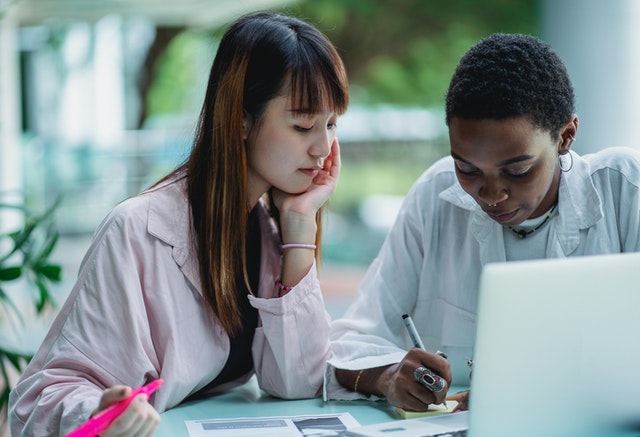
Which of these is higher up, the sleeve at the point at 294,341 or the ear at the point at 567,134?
the ear at the point at 567,134

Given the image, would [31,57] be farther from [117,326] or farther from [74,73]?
[117,326]

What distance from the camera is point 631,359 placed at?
49.6 inches

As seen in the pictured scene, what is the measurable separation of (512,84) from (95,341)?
0.83 m

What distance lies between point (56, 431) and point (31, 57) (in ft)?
28.0

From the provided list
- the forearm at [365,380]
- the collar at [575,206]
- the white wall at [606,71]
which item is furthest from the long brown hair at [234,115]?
the white wall at [606,71]

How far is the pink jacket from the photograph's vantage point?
4.85 ft

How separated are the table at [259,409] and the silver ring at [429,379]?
0.11 metres

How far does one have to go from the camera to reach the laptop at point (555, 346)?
1124 millimetres

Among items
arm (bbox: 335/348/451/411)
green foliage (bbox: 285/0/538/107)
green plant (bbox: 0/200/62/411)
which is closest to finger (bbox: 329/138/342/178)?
A: arm (bbox: 335/348/451/411)

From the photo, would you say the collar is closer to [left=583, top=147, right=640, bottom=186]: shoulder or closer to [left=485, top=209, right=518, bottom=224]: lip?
[left=583, top=147, right=640, bottom=186]: shoulder

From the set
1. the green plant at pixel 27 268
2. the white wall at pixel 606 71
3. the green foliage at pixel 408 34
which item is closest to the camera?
the green plant at pixel 27 268

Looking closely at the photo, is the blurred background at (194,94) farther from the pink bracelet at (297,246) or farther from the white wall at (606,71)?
the pink bracelet at (297,246)

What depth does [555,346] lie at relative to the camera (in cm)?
118

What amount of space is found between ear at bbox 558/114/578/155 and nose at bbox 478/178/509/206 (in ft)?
0.55
